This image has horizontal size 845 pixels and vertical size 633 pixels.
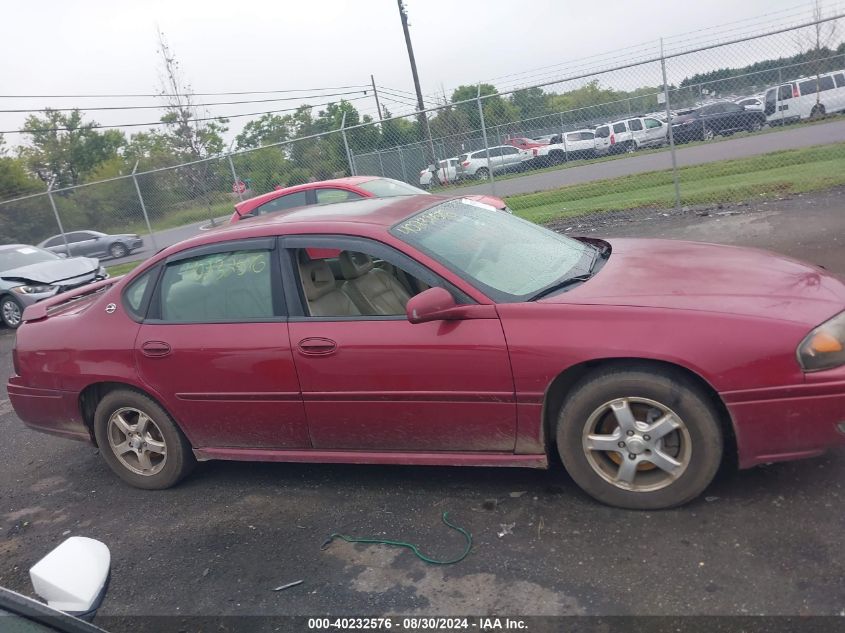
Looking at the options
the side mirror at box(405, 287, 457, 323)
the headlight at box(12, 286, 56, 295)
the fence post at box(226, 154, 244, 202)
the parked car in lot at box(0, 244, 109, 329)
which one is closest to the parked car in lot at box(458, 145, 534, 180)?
the fence post at box(226, 154, 244, 202)

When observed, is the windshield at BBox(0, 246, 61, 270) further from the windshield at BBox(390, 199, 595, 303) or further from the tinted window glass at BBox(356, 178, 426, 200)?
the windshield at BBox(390, 199, 595, 303)

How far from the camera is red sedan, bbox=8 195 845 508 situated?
3.17 metres

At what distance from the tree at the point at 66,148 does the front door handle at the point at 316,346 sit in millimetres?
43826

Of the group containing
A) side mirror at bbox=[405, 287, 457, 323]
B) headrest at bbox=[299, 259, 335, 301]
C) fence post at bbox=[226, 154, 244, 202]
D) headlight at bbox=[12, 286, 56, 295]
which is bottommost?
headlight at bbox=[12, 286, 56, 295]

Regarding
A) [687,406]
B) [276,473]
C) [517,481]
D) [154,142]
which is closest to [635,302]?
[687,406]

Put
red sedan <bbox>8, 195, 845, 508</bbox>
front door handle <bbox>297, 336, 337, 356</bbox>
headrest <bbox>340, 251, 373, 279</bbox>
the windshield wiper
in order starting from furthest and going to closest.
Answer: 1. headrest <bbox>340, 251, 373, 279</bbox>
2. front door handle <bbox>297, 336, 337, 356</bbox>
3. the windshield wiper
4. red sedan <bbox>8, 195, 845, 508</bbox>

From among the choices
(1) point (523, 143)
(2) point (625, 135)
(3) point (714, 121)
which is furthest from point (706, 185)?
(1) point (523, 143)

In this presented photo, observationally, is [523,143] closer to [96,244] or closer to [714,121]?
[714,121]

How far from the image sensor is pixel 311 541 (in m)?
3.64

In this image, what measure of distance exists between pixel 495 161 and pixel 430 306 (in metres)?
13.3

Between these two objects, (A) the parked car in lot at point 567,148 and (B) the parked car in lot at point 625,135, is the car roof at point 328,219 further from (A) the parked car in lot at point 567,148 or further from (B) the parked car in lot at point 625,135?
(B) the parked car in lot at point 625,135

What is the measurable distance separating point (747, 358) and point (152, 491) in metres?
3.52

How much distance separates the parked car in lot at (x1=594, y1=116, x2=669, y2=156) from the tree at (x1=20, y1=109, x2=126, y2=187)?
3577 cm

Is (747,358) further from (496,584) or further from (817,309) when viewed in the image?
(496,584)
